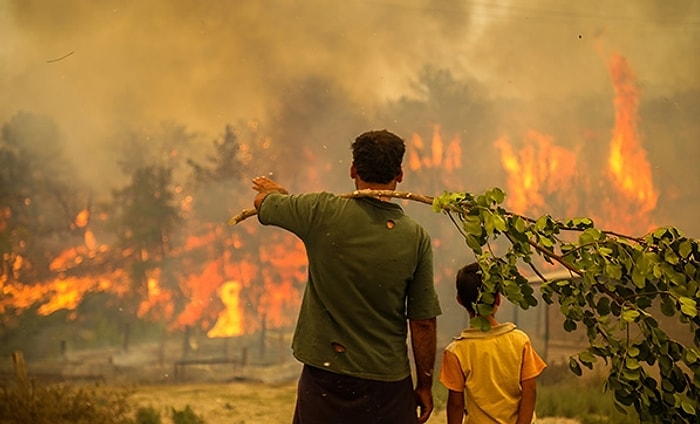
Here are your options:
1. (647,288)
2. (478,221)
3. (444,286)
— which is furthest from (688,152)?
(478,221)

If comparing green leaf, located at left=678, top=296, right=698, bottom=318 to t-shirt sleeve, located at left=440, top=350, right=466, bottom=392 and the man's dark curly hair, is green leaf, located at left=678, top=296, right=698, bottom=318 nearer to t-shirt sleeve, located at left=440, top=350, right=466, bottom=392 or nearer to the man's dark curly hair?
t-shirt sleeve, located at left=440, top=350, right=466, bottom=392

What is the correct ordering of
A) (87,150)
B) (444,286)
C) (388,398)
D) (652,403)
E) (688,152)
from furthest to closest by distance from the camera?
(688,152) < (444,286) < (87,150) < (652,403) < (388,398)

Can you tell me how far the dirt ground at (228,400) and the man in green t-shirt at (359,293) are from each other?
2.08 metres

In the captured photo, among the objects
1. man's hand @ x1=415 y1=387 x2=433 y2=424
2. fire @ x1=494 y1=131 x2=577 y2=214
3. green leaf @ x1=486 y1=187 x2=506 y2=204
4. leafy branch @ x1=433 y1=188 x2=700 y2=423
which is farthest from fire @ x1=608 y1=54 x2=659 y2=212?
man's hand @ x1=415 y1=387 x2=433 y2=424

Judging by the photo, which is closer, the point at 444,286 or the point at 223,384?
the point at 223,384

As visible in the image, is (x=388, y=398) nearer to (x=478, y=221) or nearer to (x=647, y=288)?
(x=478, y=221)

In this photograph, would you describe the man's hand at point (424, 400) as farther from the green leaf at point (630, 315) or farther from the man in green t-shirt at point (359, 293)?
the green leaf at point (630, 315)

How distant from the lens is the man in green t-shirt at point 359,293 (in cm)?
177

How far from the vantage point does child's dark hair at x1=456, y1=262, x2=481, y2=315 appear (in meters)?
2.03

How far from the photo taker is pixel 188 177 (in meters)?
3.93

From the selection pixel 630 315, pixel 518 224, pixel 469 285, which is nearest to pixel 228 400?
pixel 469 285

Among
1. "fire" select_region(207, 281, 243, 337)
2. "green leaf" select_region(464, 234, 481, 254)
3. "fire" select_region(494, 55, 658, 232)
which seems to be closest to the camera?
"green leaf" select_region(464, 234, 481, 254)

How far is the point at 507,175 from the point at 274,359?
180 centimetres

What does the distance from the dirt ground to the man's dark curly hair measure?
93.2 inches
